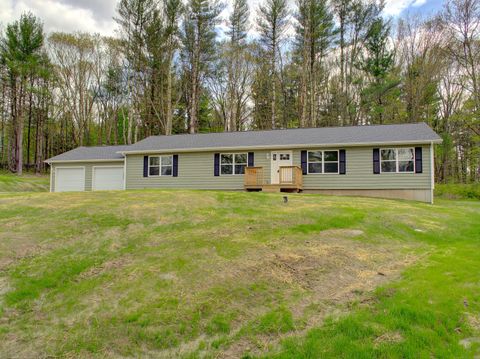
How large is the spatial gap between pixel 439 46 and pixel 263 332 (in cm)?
2734

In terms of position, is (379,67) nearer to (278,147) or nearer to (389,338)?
(278,147)

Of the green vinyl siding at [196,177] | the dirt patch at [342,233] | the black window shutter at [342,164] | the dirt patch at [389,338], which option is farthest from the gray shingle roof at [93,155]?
the dirt patch at [389,338]

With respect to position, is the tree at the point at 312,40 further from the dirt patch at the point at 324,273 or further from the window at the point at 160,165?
the dirt patch at the point at 324,273

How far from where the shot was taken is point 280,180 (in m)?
15.8

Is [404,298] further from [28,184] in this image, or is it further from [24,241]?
[28,184]

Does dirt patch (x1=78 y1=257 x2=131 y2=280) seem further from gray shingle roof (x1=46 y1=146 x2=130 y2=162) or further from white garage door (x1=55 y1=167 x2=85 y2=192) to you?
white garage door (x1=55 y1=167 x2=85 y2=192)

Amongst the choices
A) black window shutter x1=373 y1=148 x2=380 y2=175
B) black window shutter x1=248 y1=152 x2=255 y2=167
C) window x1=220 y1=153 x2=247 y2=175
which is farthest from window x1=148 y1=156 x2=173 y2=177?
black window shutter x1=373 y1=148 x2=380 y2=175

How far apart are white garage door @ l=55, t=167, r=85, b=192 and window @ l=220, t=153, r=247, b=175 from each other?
29.1 ft

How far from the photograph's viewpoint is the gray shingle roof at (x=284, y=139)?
15.5 m

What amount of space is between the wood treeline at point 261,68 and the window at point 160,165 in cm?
850

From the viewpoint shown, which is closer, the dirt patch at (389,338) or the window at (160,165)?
the dirt patch at (389,338)

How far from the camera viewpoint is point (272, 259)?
577 centimetres

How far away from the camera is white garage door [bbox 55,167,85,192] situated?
1998 centimetres

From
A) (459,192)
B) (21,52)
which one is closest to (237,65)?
(21,52)
